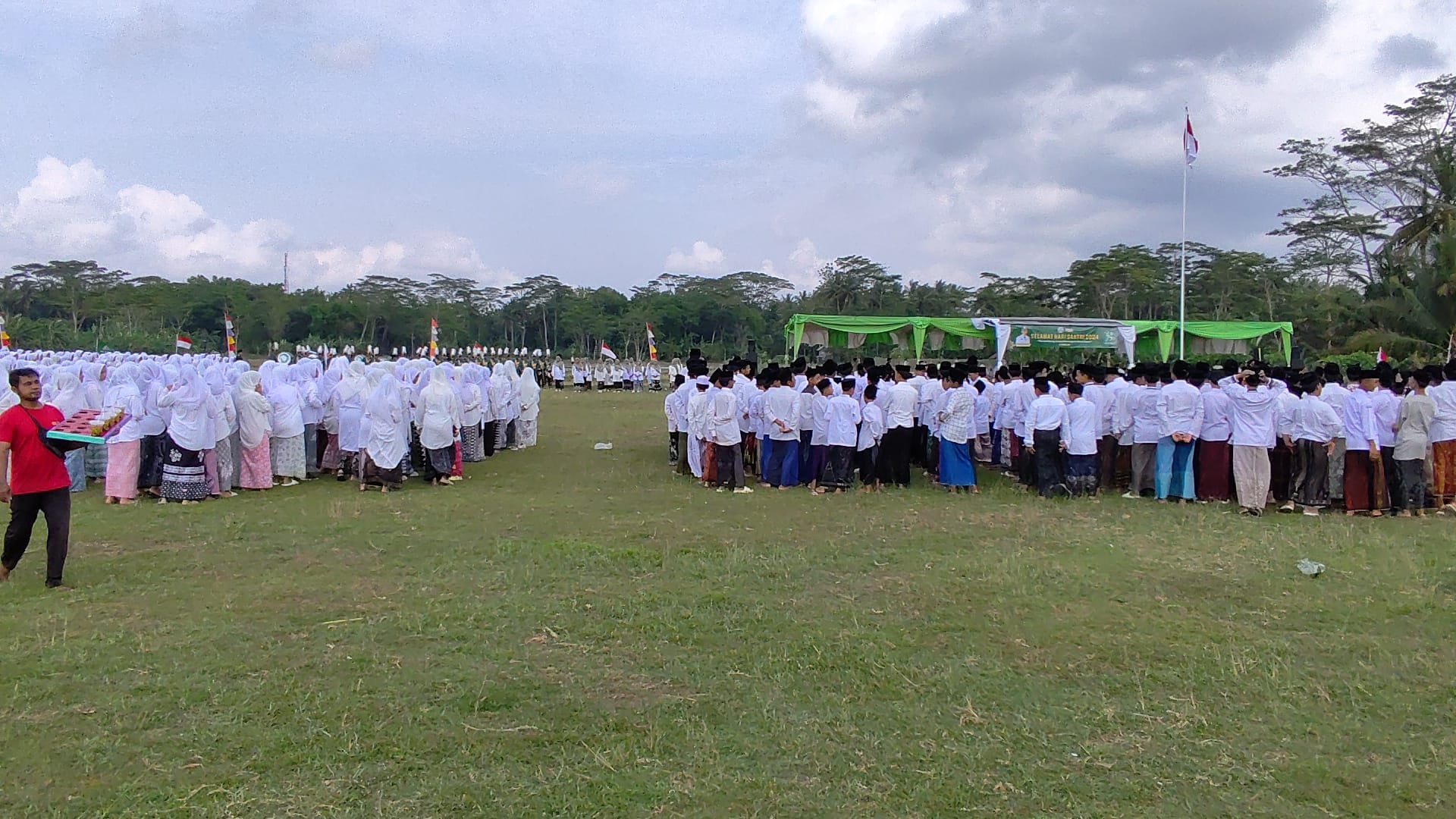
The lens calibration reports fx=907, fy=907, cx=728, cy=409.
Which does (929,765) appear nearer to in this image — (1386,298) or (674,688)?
(674,688)

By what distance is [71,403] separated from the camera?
403 inches

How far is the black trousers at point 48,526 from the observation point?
233 inches

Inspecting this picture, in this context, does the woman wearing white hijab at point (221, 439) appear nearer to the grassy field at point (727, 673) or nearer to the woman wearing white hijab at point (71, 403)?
the woman wearing white hijab at point (71, 403)

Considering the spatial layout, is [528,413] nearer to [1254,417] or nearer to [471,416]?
[471,416]

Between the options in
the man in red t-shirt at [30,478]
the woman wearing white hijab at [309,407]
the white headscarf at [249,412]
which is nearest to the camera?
the man in red t-shirt at [30,478]

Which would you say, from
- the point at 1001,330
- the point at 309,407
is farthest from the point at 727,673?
the point at 1001,330

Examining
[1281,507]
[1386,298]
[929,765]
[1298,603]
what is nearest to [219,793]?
[929,765]

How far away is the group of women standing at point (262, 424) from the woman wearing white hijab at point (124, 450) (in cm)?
1

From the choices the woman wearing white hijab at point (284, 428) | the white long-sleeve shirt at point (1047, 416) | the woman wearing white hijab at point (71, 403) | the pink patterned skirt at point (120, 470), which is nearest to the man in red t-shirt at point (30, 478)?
the pink patterned skirt at point (120, 470)

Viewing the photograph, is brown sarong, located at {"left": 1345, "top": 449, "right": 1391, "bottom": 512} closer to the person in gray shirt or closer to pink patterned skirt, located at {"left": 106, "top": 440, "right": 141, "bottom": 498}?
the person in gray shirt

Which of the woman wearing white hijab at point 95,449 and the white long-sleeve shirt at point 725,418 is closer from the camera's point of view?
the white long-sleeve shirt at point 725,418

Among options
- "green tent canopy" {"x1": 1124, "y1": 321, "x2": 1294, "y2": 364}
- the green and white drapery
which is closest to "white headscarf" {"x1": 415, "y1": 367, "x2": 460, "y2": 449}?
the green and white drapery

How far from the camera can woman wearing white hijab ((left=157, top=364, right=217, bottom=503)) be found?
30.5ft

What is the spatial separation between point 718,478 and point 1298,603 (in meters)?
6.29
